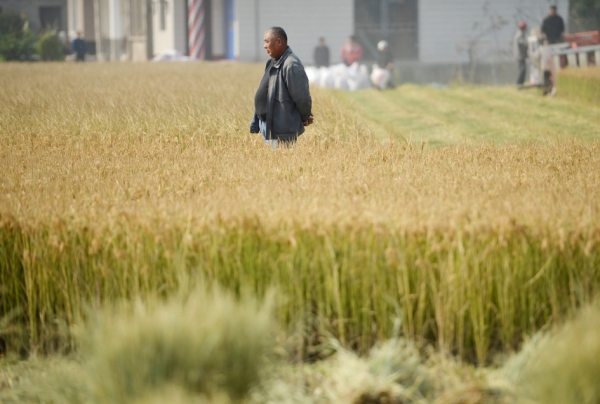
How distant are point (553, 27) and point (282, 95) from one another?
1691 cm

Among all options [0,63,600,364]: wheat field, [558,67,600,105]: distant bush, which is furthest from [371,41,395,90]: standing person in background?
[0,63,600,364]: wheat field

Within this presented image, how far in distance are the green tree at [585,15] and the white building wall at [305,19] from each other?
8.03 metres

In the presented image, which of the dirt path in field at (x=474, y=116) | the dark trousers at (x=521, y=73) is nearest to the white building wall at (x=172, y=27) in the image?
the dirt path in field at (x=474, y=116)

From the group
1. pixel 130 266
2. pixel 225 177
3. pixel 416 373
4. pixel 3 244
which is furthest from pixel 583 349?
pixel 225 177

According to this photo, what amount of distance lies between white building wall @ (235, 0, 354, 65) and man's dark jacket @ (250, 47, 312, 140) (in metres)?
21.8

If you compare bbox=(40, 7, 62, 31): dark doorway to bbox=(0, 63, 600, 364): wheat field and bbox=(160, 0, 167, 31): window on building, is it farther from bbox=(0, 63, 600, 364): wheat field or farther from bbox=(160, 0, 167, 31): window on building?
bbox=(0, 63, 600, 364): wheat field

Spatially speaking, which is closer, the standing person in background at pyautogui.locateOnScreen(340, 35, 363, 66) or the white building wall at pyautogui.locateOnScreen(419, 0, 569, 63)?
the standing person in background at pyautogui.locateOnScreen(340, 35, 363, 66)

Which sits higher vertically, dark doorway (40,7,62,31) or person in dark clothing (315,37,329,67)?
dark doorway (40,7,62,31)

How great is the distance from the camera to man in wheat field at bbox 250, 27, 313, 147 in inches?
319

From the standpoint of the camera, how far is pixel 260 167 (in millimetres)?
6770

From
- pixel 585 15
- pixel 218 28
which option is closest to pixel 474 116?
pixel 585 15

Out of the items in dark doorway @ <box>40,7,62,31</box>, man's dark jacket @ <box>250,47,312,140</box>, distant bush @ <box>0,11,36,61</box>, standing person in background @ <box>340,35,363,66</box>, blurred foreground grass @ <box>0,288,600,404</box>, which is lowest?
blurred foreground grass @ <box>0,288,600,404</box>

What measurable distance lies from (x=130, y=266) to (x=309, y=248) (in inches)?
34.6

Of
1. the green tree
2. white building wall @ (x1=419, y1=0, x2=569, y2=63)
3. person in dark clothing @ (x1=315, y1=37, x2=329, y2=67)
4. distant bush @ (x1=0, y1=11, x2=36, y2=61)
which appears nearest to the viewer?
white building wall @ (x1=419, y1=0, x2=569, y2=63)
